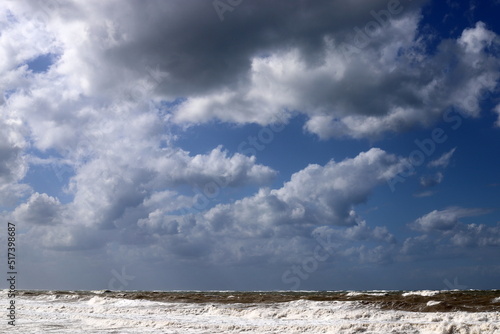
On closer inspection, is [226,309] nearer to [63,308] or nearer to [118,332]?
[118,332]

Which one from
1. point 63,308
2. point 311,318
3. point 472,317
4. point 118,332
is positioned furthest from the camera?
point 63,308

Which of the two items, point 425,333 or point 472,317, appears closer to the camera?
point 425,333

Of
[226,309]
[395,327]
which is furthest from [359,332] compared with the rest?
[226,309]

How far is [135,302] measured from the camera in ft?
186

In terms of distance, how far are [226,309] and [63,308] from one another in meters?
23.9

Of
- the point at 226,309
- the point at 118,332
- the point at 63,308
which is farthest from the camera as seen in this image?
the point at 63,308

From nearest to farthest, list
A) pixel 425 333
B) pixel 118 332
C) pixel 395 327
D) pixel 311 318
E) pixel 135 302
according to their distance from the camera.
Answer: pixel 425 333
pixel 395 327
pixel 118 332
pixel 311 318
pixel 135 302

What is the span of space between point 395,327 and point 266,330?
8.12 metres

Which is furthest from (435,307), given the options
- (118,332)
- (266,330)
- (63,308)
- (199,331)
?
(63,308)

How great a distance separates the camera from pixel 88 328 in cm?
3130

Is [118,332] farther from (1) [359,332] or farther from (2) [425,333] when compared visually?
(2) [425,333]

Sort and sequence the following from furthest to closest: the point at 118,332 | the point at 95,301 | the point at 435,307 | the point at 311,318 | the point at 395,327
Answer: the point at 95,301 < the point at 435,307 < the point at 311,318 < the point at 118,332 < the point at 395,327

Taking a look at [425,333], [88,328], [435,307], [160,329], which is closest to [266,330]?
[160,329]

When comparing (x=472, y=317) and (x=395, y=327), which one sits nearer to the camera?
(x=395, y=327)
